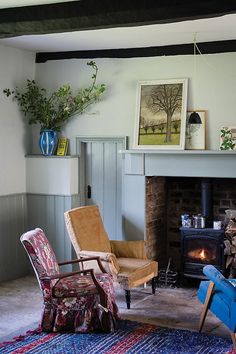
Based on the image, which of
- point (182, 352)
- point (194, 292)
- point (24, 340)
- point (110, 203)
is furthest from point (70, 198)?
point (182, 352)

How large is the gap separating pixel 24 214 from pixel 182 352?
323cm

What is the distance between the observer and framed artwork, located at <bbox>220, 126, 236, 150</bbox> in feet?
20.1

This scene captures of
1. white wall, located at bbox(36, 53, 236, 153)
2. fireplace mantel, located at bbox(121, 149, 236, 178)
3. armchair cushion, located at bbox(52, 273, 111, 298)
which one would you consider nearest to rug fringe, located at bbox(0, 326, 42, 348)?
armchair cushion, located at bbox(52, 273, 111, 298)

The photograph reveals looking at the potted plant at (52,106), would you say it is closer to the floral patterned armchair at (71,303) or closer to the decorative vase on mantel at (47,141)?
the decorative vase on mantel at (47,141)

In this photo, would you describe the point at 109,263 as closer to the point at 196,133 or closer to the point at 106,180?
the point at 106,180

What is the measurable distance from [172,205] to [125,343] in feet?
8.42

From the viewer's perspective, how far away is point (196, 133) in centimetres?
635

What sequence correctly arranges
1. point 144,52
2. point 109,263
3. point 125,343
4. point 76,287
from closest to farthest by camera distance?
point 125,343
point 76,287
point 109,263
point 144,52

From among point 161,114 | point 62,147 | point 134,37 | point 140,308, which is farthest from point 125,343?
point 134,37

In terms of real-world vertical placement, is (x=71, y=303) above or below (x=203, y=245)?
below

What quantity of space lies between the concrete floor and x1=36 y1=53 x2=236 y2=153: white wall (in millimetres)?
1693

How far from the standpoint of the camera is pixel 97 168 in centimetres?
705

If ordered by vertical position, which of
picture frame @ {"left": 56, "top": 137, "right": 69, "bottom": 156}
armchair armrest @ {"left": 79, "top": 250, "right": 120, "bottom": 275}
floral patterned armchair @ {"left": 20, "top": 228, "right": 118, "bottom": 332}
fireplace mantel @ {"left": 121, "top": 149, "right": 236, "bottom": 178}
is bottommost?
floral patterned armchair @ {"left": 20, "top": 228, "right": 118, "bottom": 332}

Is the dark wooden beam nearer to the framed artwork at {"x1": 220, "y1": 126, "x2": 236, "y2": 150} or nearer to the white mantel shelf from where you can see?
the framed artwork at {"x1": 220, "y1": 126, "x2": 236, "y2": 150}
